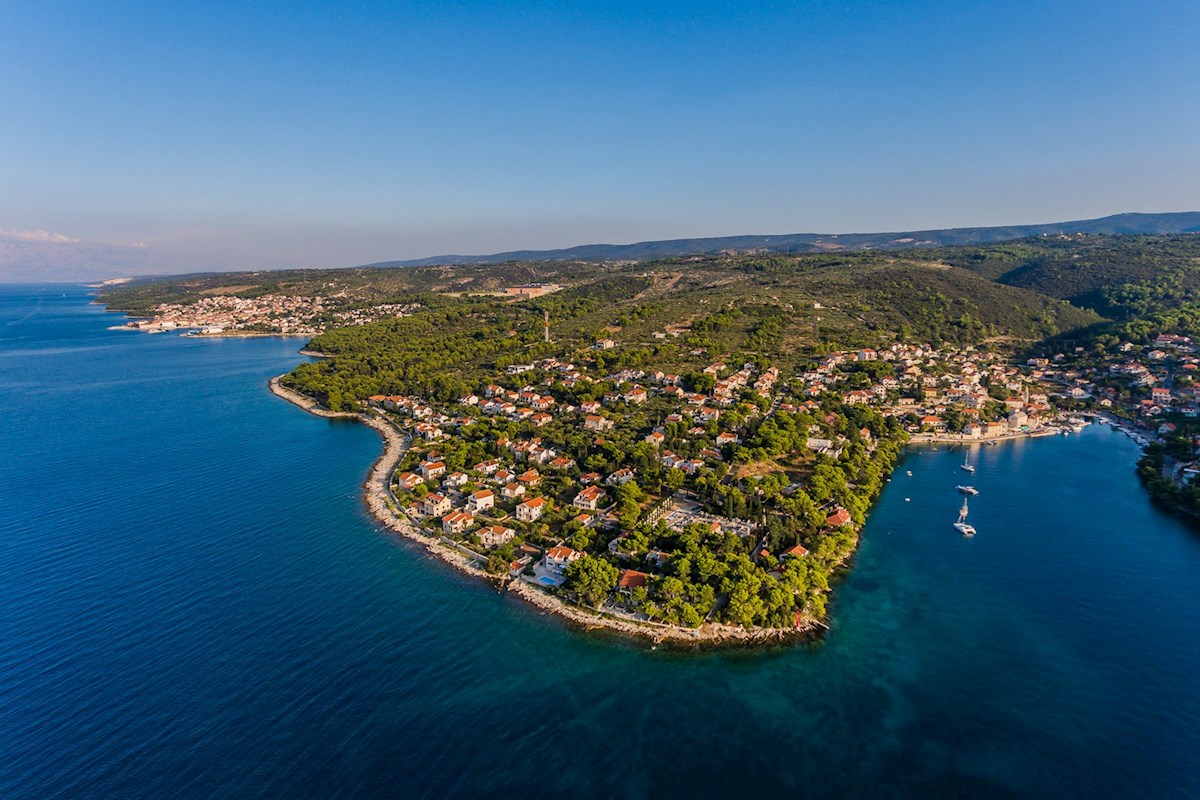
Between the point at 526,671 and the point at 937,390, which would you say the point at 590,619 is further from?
the point at 937,390

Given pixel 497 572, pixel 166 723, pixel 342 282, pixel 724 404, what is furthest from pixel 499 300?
pixel 166 723

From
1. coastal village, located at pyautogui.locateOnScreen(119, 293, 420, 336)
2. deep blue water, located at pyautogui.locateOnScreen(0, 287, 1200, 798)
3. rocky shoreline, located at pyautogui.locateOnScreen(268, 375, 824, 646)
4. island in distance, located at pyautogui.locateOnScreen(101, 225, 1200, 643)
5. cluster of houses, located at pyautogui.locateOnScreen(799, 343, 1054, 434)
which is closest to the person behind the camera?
deep blue water, located at pyautogui.locateOnScreen(0, 287, 1200, 798)

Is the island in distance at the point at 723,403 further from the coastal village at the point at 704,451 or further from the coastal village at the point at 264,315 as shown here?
the coastal village at the point at 264,315

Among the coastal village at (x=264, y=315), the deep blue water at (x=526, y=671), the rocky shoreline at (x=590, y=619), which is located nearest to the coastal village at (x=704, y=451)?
the rocky shoreline at (x=590, y=619)

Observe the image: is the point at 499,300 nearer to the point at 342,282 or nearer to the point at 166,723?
the point at 342,282

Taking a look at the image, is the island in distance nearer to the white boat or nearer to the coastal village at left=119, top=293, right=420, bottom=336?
the coastal village at left=119, top=293, right=420, bottom=336

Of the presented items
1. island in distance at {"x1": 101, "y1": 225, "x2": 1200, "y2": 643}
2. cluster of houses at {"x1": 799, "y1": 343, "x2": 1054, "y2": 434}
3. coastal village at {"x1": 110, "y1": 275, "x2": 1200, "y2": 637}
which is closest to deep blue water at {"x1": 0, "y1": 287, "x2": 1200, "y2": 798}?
coastal village at {"x1": 110, "y1": 275, "x2": 1200, "y2": 637}
